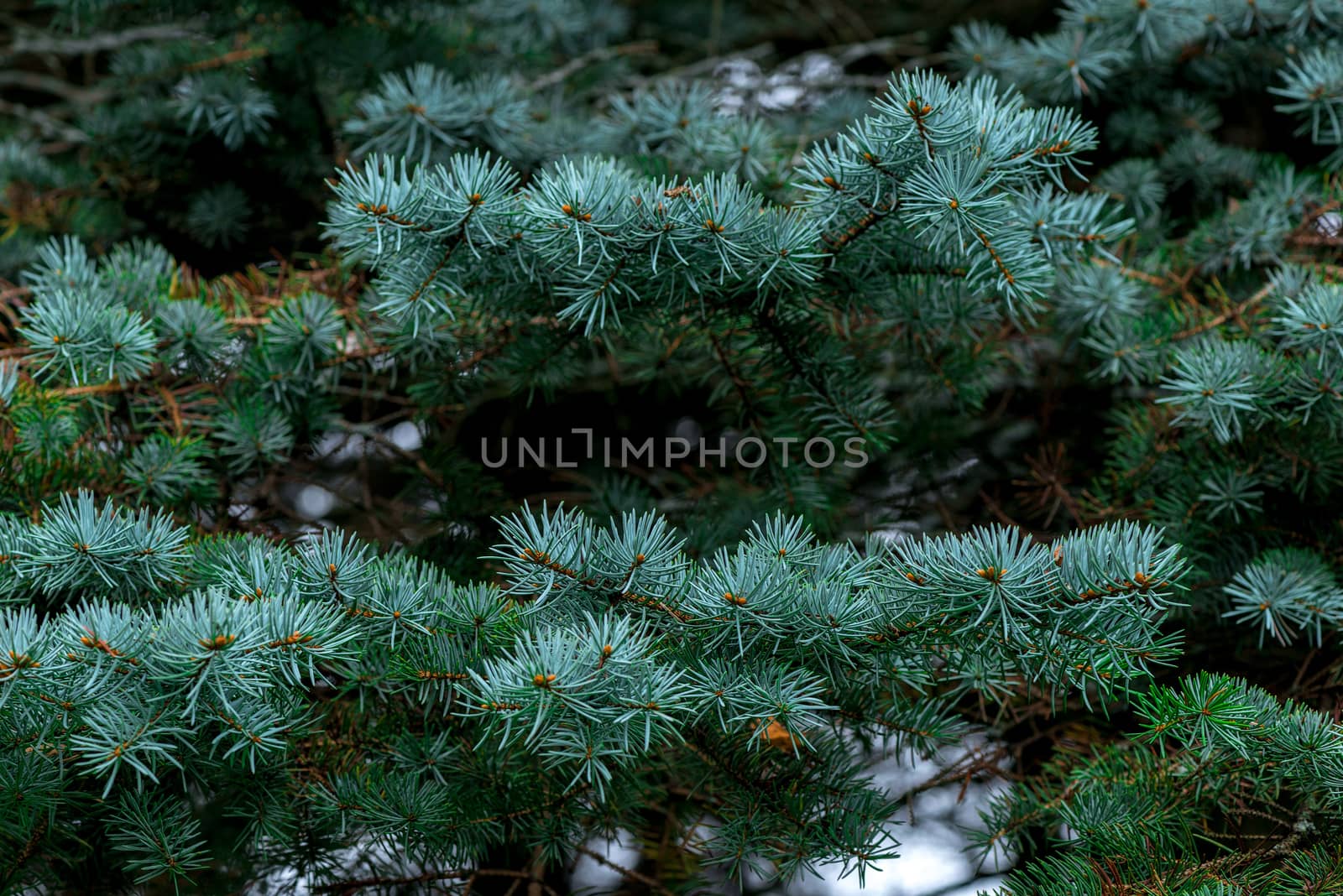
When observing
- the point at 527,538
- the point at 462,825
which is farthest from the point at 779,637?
the point at 462,825

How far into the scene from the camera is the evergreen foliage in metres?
0.78

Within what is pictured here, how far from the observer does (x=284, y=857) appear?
101 cm

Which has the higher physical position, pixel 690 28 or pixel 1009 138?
pixel 690 28

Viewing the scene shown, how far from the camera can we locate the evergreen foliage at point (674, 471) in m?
0.78

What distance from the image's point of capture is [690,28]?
237 cm

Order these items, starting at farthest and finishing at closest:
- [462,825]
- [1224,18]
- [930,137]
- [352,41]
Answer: [352,41] → [1224,18] → [462,825] → [930,137]

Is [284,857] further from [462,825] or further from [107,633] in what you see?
[107,633]

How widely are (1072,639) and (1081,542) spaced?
0.07 meters

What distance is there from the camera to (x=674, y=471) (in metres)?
1.78

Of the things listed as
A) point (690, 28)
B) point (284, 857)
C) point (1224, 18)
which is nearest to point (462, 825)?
point (284, 857)

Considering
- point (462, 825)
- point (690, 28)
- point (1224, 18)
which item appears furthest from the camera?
point (690, 28)

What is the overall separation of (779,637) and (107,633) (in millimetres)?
488

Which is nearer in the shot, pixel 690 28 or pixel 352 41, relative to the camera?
pixel 352 41

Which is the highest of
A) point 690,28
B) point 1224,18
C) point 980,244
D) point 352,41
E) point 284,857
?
point 690,28
